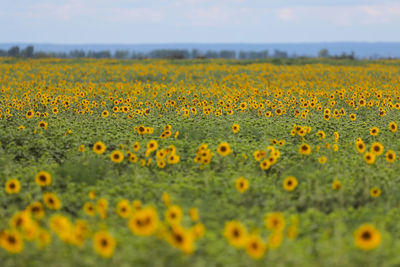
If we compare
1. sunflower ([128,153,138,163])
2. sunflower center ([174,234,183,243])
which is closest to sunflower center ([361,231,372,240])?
sunflower center ([174,234,183,243])

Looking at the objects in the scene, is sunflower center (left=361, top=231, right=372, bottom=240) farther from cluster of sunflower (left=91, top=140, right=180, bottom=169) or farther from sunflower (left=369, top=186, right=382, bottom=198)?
cluster of sunflower (left=91, top=140, right=180, bottom=169)

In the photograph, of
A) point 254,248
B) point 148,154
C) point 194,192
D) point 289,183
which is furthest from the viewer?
point 148,154

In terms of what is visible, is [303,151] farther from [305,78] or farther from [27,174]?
[305,78]

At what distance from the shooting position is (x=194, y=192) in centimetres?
596

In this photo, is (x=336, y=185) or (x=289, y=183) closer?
(x=289, y=183)

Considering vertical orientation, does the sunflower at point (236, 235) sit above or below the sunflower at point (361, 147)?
below

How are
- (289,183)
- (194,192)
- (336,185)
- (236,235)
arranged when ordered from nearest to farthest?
(236,235) < (289,183) < (336,185) < (194,192)

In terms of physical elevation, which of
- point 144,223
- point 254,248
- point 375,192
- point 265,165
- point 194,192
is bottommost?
point 194,192

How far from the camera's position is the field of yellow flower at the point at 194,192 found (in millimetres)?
3812

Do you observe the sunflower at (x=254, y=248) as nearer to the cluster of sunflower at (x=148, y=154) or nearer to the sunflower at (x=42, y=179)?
the sunflower at (x=42, y=179)

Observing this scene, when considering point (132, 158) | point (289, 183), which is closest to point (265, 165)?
point (289, 183)

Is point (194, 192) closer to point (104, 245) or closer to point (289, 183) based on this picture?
point (289, 183)

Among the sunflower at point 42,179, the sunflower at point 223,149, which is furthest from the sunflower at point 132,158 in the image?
the sunflower at point 42,179

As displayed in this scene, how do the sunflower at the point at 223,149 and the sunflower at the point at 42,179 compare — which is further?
the sunflower at the point at 223,149
